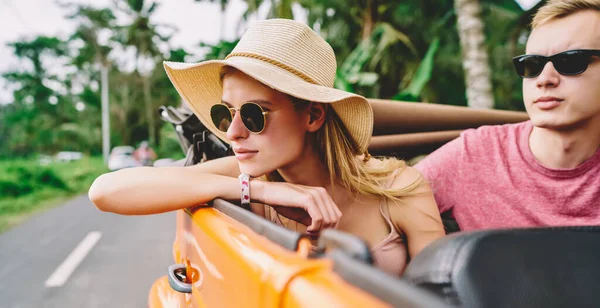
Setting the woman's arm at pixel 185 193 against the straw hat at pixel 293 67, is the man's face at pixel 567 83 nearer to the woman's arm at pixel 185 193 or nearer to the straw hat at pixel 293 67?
the straw hat at pixel 293 67

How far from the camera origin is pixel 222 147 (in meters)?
1.99

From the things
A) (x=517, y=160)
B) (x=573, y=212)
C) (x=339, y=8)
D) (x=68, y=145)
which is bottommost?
(x=68, y=145)

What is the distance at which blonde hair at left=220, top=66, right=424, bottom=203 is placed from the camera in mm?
1394

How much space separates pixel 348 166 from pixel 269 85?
1.36 feet

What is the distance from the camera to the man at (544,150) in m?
1.31

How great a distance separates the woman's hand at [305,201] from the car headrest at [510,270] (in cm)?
54

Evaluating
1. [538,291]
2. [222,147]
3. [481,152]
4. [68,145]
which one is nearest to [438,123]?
[481,152]

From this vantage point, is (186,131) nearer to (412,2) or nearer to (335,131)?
(335,131)

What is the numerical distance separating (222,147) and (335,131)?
2.32 ft

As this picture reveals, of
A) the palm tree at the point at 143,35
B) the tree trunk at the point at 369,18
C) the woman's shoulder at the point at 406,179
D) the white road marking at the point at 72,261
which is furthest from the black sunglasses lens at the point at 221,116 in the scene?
the palm tree at the point at 143,35

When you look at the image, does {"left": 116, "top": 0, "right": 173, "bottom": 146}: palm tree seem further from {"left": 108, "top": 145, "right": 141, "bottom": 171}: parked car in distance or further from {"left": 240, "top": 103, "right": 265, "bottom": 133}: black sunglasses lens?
{"left": 240, "top": 103, "right": 265, "bottom": 133}: black sunglasses lens

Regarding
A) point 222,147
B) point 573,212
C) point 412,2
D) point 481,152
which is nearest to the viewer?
point 573,212

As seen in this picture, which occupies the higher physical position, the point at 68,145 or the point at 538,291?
the point at 538,291

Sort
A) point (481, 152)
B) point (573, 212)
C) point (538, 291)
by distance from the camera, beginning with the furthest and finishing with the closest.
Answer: point (481, 152)
point (573, 212)
point (538, 291)
